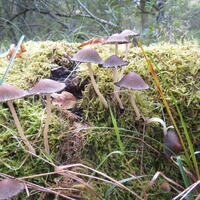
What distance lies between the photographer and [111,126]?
5.36 feet

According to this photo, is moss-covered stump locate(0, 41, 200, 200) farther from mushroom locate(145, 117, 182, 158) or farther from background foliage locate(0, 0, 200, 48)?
background foliage locate(0, 0, 200, 48)

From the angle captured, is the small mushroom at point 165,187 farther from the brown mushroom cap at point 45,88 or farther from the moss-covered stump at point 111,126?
the brown mushroom cap at point 45,88

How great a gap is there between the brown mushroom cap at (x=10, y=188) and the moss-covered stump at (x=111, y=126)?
0.71 ft

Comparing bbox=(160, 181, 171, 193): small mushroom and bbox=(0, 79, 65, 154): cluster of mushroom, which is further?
bbox=(160, 181, 171, 193): small mushroom

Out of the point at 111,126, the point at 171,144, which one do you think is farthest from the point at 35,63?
the point at 171,144

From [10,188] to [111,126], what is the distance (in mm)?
782

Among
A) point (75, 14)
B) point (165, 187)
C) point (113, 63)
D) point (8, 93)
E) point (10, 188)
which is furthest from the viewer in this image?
point (75, 14)

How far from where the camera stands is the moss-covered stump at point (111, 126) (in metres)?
1.42

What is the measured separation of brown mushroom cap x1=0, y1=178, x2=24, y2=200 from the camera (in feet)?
3.52

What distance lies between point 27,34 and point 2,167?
17.4 feet

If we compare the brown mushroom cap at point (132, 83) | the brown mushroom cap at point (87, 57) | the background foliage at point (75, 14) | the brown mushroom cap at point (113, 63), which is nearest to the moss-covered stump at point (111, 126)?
the brown mushroom cap at point (132, 83)

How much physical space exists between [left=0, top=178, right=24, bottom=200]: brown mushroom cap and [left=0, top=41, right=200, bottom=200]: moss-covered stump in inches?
8.5

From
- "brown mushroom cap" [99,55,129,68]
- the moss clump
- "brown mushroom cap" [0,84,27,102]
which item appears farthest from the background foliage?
"brown mushroom cap" [0,84,27,102]

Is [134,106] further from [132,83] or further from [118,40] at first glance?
[118,40]
